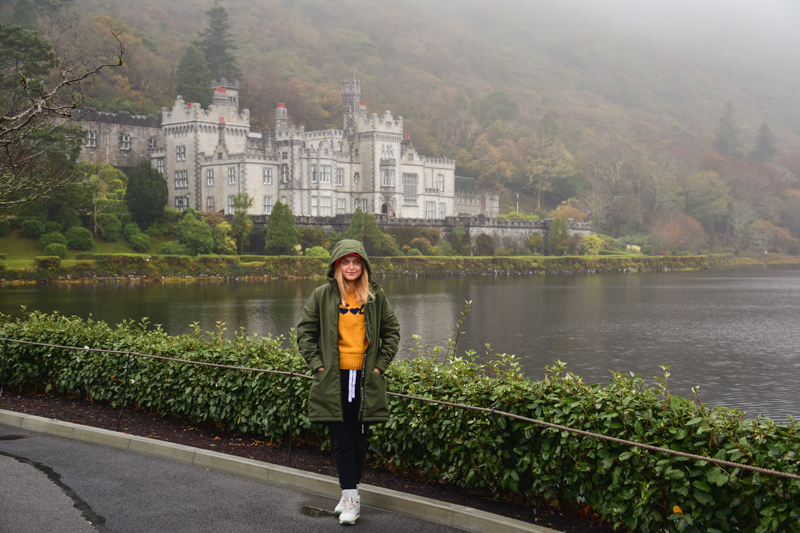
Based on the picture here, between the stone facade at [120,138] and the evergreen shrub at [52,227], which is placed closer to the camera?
the evergreen shrub at [52,227]

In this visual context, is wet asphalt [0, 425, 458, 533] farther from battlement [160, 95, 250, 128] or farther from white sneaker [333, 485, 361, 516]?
battlement [160, 95, 250, 128]

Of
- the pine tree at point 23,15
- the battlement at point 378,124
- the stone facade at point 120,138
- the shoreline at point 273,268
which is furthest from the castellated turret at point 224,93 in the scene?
the shoreline at point 273,268

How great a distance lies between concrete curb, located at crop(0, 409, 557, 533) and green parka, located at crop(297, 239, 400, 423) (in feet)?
3.17

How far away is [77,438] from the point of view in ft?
32.4

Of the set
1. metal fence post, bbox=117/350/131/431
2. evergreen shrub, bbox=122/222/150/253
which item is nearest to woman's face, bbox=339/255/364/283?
metal fence post, bbox=117/350/131/431

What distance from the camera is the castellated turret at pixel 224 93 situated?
256ft

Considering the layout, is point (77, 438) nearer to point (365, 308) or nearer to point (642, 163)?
point (365, 308)

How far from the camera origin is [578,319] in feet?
119

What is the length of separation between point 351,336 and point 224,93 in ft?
250

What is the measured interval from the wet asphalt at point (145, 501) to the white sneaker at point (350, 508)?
85 millimetres

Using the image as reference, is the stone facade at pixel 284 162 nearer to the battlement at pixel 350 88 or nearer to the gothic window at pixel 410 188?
the gothic window at pixel 410 188

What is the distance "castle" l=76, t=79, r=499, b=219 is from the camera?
236ft

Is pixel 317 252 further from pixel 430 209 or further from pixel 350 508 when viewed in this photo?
pixel 350 508

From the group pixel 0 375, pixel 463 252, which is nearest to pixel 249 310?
pixel 0 375
